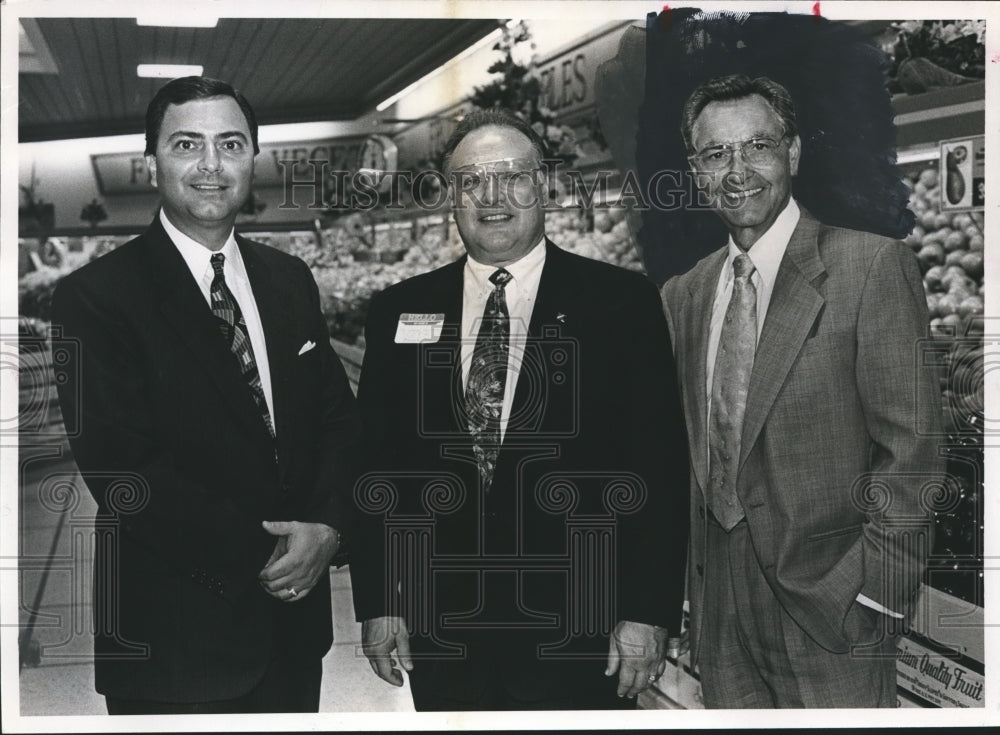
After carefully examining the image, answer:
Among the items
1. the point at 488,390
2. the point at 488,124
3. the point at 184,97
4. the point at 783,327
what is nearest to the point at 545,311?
the point at 488,390

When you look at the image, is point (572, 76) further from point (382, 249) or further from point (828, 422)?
point (828, 422)

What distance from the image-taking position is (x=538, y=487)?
3.12 m

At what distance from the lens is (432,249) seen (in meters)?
3.15

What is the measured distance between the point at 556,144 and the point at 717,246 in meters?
0.56

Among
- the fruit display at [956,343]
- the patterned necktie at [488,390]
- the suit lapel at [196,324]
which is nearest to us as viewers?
the suit lapel at [196,324]

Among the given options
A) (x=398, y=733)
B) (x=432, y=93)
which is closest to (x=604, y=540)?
(x=398, y=733)

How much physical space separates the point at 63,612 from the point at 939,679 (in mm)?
2631

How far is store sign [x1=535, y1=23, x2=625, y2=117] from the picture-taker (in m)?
3.16

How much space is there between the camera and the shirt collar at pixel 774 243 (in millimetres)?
3137

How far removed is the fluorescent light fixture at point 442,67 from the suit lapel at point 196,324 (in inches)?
29.1

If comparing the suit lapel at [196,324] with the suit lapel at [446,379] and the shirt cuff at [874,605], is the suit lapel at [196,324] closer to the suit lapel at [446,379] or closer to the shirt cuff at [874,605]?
the suit lapel at [446,379]

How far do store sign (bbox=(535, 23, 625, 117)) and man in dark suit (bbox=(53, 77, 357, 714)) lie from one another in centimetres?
86

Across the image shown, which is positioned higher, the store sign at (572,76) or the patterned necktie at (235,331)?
the store sign at (572,76)

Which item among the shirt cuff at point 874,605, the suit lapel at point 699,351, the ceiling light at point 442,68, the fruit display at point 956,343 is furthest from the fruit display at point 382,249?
the shirt cuff at point 874,605
